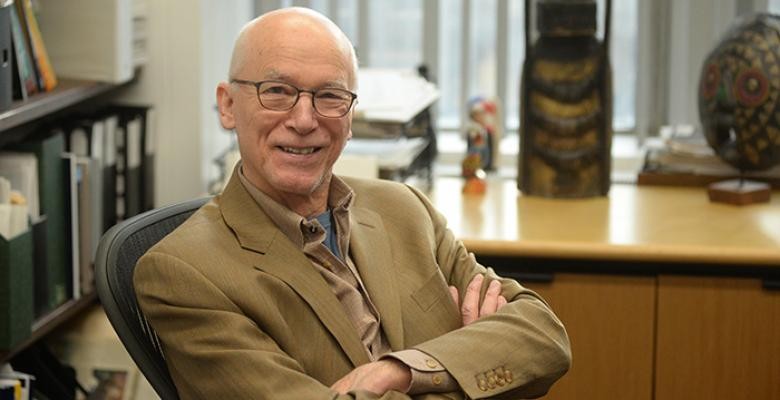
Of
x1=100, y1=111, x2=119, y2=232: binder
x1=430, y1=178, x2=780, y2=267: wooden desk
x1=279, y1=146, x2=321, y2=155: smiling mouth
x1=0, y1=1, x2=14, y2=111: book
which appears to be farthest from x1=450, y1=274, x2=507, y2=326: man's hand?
x1=100, y1=111, x2=119, y2=232: binder

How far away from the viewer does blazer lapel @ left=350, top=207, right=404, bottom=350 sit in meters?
1.89

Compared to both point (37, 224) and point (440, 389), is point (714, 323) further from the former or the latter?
point (37, 224)

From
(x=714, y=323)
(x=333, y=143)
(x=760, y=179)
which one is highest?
(x=333, y=143)

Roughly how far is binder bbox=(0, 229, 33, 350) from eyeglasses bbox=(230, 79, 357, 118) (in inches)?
31.1

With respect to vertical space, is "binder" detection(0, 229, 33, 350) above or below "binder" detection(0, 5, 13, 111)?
below

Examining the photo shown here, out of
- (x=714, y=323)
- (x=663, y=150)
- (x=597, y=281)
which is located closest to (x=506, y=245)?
(x=597, y=281)

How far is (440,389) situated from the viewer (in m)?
1.76

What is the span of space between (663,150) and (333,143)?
162 centimetres

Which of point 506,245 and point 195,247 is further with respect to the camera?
point 506,245

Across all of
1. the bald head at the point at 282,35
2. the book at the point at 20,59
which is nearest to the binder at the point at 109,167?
the book at the point at 20,59

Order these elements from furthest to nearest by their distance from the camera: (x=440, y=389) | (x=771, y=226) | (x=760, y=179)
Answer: (x=760, y=179) < (x=771, y=226) < (x=440, y=389)

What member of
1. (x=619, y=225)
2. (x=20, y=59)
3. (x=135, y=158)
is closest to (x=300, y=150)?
(x=20, y=59)

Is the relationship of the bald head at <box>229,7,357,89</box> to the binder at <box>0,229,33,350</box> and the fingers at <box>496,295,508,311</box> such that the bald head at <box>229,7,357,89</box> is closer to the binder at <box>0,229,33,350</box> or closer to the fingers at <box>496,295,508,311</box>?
the fingers at <box>496,295,508,311</box>

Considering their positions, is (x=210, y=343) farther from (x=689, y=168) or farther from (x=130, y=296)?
(x=689, y=168)
